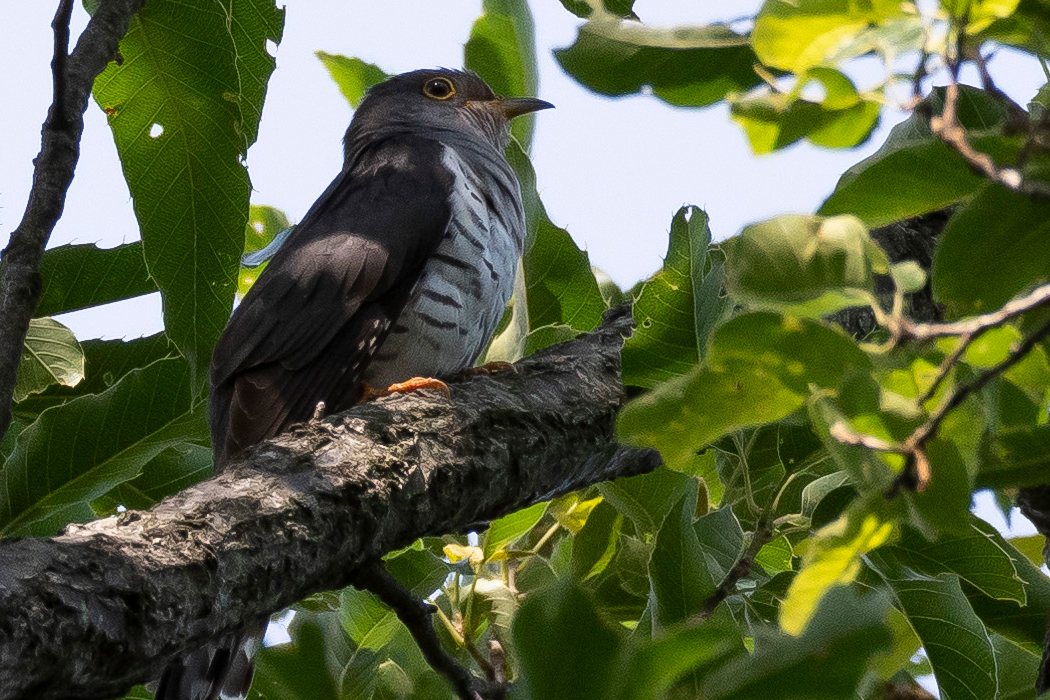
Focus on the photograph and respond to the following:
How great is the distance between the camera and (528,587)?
2.63 meters

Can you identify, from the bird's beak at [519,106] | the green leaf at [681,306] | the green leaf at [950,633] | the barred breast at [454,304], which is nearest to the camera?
the green leaf at [681,306]

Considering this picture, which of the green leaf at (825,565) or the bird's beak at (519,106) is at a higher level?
the bird's beak at (519,106)

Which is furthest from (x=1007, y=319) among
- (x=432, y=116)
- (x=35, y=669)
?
(x=432, y=116)

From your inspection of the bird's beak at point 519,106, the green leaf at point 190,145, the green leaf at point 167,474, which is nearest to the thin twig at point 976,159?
the green leaf at point 190,145

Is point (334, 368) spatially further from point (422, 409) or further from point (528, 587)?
point (422, 409)

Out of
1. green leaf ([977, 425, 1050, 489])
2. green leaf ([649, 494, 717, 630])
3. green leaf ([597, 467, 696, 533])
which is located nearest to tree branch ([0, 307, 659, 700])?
green leaf ([597, 467, 696, 533])

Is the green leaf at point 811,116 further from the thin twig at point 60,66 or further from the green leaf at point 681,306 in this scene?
the thin twig at point 60,66

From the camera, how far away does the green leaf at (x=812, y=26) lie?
81 cm

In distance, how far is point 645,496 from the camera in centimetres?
224

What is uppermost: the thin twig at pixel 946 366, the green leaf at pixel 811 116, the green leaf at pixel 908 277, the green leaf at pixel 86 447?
the green leaf at pixel 811 116

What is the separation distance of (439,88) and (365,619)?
287cm

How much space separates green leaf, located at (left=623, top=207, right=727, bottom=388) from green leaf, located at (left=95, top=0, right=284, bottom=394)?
0.80 m

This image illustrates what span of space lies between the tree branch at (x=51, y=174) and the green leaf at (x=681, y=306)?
3.15ft

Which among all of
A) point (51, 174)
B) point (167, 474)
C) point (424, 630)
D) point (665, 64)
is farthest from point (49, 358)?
point (665, 64)
